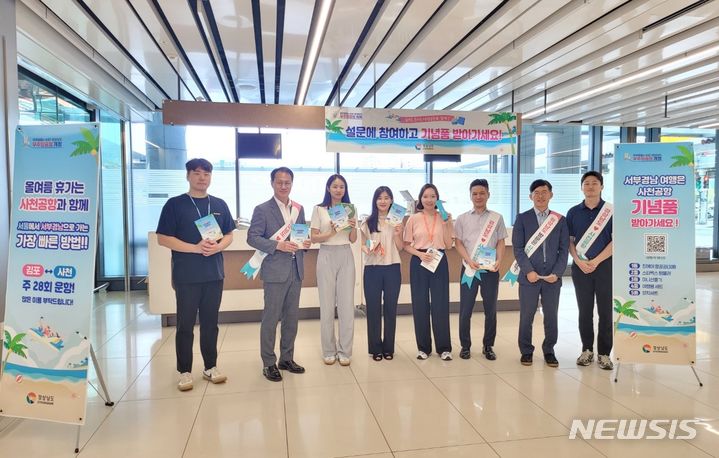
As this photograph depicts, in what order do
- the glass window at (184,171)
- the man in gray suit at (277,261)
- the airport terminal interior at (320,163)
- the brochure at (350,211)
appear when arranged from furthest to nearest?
the glass window at (184,171), the brochure at (350,211), the man in gray suit at (277,261), the airport terminal interior at (320,163)

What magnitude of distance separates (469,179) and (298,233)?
5693 millimetres

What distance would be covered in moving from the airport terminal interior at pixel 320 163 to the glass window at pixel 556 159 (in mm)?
805

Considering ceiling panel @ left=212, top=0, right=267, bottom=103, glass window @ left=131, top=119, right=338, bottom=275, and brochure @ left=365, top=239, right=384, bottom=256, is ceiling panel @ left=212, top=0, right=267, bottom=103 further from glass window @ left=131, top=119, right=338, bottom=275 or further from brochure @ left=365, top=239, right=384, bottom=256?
brochure @ left=365, top=239, right=384, bottom=256

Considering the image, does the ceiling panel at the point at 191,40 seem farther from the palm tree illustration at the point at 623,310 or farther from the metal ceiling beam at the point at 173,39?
the palm tree illustration at the point at 623,310

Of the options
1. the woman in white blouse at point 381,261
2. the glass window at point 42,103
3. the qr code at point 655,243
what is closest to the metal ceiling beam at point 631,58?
the qr code at point 655,243

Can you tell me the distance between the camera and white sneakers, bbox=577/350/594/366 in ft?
11.7

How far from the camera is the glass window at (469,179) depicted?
8.02 metres

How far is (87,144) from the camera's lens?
7.84ft

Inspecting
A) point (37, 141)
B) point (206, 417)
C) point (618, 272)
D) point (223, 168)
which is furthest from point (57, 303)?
point (223, 168)

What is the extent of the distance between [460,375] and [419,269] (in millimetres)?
898

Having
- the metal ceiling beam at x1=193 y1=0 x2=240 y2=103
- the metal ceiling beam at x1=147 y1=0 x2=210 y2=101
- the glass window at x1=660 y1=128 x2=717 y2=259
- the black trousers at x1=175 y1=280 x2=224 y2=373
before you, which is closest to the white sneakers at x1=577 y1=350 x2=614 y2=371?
the black trousers at x1=175 y1=280 x2=224 y2=373

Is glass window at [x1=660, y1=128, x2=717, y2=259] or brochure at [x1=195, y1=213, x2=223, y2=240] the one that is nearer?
brochure at [x1=195, y1=213, x2=223, y2=240]


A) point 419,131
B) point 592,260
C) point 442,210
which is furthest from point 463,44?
point 592,260

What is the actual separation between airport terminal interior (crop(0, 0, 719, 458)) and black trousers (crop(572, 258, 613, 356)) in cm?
29
